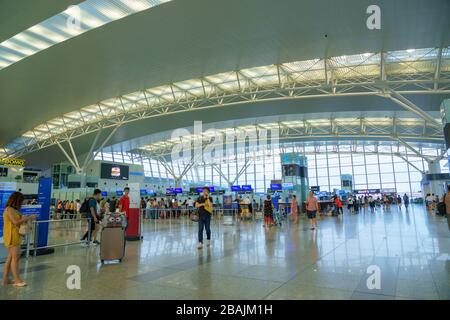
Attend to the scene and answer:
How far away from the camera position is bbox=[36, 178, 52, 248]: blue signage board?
25.3ft

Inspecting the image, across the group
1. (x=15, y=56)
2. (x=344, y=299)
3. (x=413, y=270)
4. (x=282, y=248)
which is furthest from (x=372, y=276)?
(x=15, y=56)

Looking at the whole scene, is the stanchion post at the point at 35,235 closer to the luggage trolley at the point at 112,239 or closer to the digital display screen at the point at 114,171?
the luggage trolley at the point at 112,239

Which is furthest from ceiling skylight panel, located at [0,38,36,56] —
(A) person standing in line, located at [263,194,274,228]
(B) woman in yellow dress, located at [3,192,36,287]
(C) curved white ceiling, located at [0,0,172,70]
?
(A) person standing in line, located at [263,194,274,228]

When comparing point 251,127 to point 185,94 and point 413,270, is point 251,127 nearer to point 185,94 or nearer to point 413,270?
point 185,94

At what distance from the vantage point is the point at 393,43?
14.8 metres

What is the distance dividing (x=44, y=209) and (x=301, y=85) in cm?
1946

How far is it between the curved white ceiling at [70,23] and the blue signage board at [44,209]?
8.08 metres

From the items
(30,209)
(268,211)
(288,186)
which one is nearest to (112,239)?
(30,209)

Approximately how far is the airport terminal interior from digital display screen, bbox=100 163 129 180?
0.47 m

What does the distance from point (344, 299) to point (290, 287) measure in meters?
0.77

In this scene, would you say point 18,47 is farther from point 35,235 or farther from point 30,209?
point 35,235

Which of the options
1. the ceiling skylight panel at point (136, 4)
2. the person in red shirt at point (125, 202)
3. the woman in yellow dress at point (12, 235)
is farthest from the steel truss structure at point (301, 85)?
the woman in yellow dress at point (12, 235)

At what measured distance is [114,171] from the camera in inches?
1537

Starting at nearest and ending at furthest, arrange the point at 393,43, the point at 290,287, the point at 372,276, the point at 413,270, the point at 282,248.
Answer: the point at 290,287, the point at 372,276, the point at 413,270, the point at 282,248, the point at 393,43
